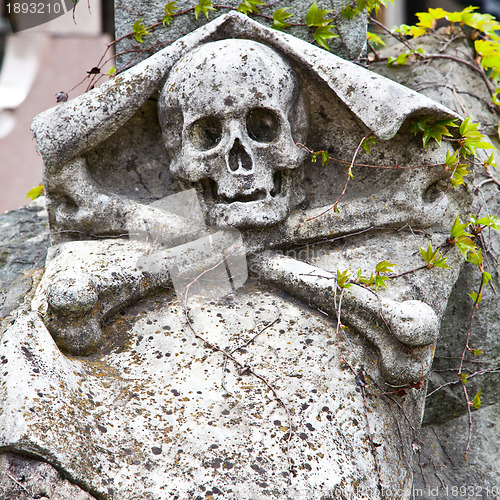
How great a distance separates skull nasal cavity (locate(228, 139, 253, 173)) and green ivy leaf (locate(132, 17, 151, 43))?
721mm

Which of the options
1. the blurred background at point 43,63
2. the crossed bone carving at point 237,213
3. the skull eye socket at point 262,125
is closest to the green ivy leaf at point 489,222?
the crossed bone carving at point 237,213

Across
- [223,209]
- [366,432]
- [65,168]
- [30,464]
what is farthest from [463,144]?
[30,464]

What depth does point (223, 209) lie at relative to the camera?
7.36 ft

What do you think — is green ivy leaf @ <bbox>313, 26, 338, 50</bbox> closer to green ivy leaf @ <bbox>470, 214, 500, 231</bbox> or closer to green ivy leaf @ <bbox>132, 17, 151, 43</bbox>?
green ivy leaf @ <bbox>132, 17, 151, 43</bbox>

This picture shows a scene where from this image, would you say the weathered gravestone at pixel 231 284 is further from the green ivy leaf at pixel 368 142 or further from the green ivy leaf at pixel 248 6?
the green ivy leaf at pixel 248 6

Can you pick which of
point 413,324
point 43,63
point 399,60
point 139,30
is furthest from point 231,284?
point 43,63

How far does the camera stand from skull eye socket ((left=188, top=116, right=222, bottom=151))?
224cm

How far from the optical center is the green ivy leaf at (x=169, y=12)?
2.56 m

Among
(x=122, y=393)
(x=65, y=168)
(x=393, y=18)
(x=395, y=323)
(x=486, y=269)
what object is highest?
(x=65, y=168)

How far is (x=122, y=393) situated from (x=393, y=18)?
628 cm

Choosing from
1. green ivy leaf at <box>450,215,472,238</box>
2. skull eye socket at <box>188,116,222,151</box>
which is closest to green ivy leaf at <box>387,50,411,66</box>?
green ivy leaf at <box>450,215,472,238</box>

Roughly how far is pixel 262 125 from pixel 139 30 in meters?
0.70

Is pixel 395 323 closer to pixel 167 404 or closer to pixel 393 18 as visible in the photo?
pixel 167 404

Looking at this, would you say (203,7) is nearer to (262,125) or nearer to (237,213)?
(262,125)
